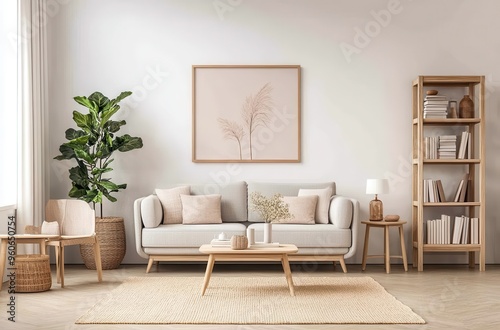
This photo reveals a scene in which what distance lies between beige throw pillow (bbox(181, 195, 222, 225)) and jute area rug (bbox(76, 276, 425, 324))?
0.83 metres

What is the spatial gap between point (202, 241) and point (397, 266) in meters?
2.27

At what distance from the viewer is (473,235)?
23.8ft

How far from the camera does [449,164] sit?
763cm

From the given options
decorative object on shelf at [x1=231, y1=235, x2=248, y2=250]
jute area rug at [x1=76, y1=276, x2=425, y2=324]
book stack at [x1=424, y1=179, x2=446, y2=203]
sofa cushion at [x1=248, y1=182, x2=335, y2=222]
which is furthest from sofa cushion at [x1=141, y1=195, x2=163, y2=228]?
book stack at [x1=424, y1=179, x2=446, y2=203]

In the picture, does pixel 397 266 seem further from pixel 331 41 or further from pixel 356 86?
pixel 331 41

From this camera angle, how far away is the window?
675cm

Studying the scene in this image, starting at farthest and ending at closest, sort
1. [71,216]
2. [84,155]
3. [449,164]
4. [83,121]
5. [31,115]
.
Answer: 1. [449,164]
2. [83,121]
3. [84,155]
4. [31,115]
5. [71,216]

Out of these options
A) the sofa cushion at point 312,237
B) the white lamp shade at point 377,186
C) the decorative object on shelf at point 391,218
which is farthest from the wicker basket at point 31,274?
the decorative object on shelf at point 391,218

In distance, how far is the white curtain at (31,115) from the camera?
22.4 feet

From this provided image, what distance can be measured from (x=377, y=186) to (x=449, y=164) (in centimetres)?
105

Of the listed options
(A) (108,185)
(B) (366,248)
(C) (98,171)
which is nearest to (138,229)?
(A) (108,185)

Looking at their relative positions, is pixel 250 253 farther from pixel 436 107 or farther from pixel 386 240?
pixel 436 107

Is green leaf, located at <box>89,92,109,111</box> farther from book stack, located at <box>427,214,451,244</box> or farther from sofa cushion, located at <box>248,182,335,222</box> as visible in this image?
book stack, located at <box>427,214,451,244</box>

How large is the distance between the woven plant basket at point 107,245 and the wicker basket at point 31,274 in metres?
1.39
